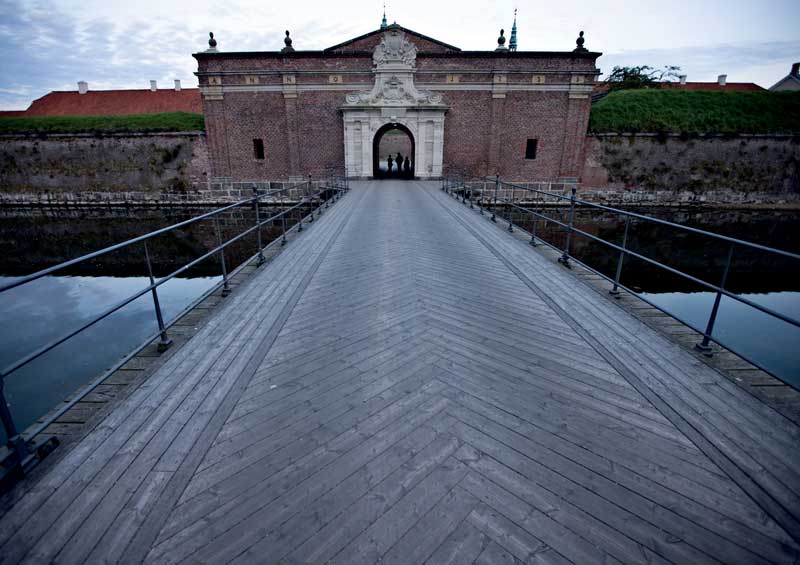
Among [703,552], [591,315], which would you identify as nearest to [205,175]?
[591,315]

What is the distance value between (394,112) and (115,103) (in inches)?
1166

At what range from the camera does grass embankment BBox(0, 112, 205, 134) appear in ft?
69.1

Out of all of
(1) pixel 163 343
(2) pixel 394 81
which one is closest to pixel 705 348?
(1) pixel 163 343

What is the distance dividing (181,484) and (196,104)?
132 feet

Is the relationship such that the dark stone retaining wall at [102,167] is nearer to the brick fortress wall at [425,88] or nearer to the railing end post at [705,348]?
the brick fortress wall at [425,88]

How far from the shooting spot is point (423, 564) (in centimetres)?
163

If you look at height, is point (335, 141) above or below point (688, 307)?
above

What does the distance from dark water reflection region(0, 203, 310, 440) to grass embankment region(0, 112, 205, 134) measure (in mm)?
4873

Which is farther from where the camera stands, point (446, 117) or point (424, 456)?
point (446, 117)

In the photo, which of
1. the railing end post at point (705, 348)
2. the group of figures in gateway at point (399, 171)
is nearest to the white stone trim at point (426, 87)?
the group of figures in gateway at point (399, 171)

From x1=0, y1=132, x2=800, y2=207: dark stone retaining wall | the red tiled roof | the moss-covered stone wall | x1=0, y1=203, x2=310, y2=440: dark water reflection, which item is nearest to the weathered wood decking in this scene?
x1=0, y1=203, x2=310, y2=440: dark water reflection

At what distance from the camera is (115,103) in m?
33.9

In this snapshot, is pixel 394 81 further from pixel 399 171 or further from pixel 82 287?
pixel 82 287

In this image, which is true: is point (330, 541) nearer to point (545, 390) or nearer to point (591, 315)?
point (545, 390)
